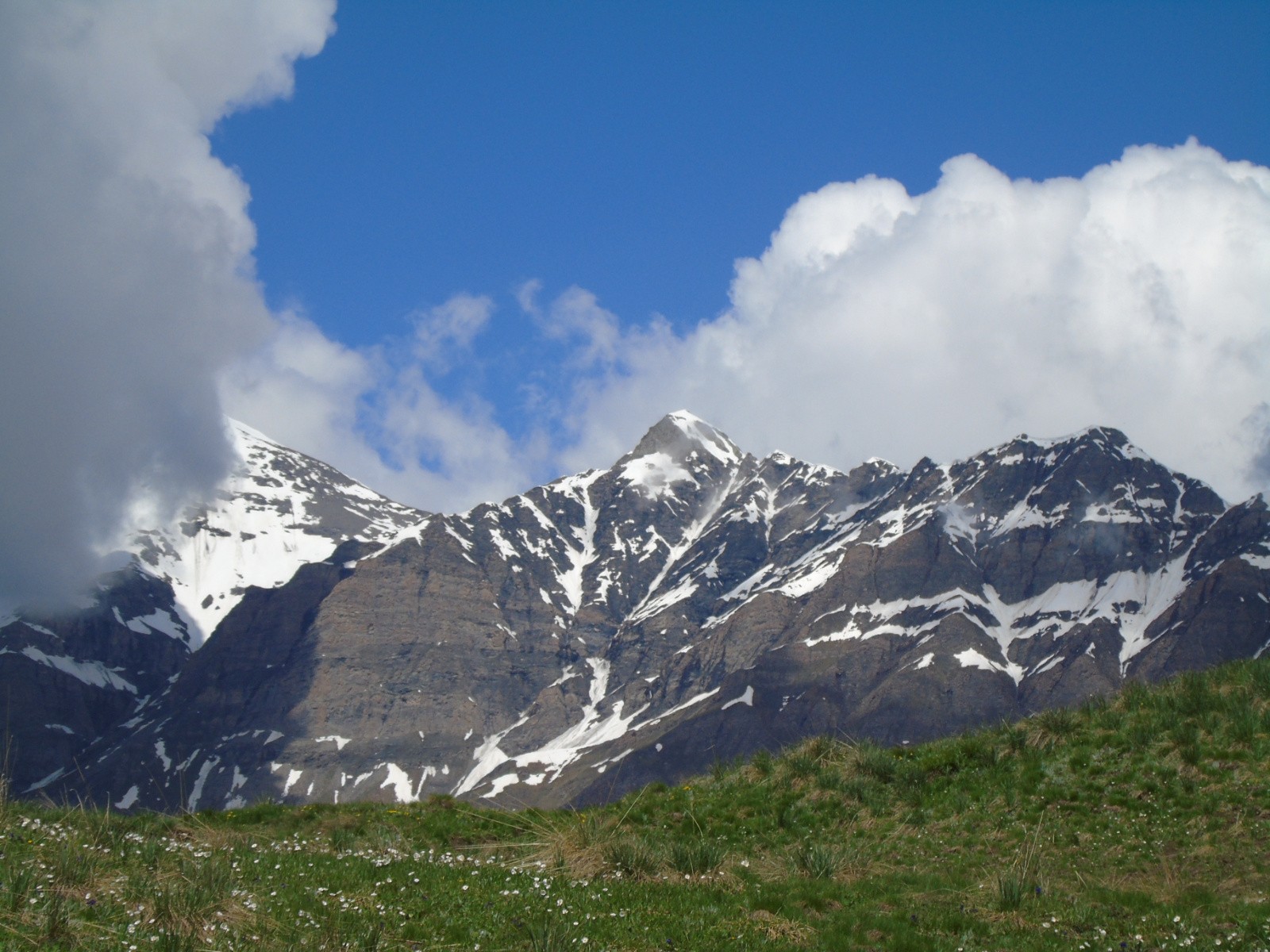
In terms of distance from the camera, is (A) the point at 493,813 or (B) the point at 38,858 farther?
(A) the point at 493,813

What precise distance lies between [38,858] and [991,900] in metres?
12.4

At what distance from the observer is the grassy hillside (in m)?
12.8

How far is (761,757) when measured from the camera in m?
24.5

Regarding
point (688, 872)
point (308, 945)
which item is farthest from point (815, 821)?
point (308, 945)

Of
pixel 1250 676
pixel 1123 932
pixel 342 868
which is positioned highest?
pixel 1250 676

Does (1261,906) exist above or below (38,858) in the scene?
below

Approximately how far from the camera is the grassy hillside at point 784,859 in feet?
42.1

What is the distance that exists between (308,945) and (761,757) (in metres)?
14.2

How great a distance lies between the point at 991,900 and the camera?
14.9 m

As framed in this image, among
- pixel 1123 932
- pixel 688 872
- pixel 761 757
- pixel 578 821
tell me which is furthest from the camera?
pixel 761 757

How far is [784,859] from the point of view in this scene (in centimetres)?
1752

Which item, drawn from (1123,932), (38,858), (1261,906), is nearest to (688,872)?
(1123,932)

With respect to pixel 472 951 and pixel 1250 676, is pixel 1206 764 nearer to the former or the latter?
pixel 1250 676

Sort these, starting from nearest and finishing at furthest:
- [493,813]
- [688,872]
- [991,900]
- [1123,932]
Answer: [1123,932] → [991,900] → [688,872] → [493,813]
